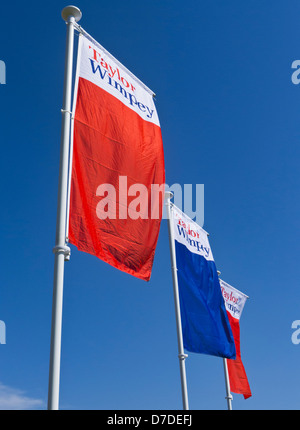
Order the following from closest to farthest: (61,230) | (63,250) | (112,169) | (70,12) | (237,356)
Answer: (63,250) → (61,230) → (112,169) → (70,12) → (237,356)

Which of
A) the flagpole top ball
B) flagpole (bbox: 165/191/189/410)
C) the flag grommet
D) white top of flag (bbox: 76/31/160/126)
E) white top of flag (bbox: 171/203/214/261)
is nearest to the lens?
the flag grommet

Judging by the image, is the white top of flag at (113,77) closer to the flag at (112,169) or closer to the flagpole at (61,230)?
the flag at (112,169)

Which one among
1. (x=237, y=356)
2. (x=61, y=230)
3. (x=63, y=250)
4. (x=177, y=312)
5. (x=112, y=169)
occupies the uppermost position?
(x=112, y=169)

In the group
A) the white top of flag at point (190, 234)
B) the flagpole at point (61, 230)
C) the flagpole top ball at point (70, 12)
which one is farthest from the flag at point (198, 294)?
the flagpole top ball at point (70, 12)

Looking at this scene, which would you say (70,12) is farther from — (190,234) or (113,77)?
(190,234)

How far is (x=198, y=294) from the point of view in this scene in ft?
52.7

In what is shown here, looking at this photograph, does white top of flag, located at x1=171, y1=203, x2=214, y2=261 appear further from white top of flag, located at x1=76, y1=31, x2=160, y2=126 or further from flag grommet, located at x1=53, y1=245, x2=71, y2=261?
flag grommet, located at x1=53, y1=245, x2=71, y2=261

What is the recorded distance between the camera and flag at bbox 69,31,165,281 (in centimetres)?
860

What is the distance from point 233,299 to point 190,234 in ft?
28.1

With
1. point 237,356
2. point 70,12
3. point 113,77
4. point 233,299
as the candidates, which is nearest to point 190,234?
point 113,77

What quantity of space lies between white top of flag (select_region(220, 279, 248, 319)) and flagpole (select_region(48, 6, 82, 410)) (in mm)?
16129

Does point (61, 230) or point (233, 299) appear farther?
point (233, 299)

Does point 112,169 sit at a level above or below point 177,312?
above

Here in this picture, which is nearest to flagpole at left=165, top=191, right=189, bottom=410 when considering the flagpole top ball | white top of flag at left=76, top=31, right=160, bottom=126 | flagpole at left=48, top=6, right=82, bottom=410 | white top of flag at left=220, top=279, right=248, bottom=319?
white top of flag at left=76, top=31, right=160, bottom=126
